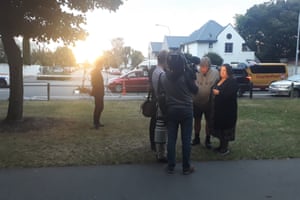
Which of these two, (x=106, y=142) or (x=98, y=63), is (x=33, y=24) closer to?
(x=98, y=63)

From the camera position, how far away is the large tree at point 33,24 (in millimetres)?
→ 8117

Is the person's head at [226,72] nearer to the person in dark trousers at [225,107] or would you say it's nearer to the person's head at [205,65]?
the person in dark trousers at [225,107]

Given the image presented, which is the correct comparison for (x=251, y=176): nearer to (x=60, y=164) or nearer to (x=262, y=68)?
(x=60, y=164)

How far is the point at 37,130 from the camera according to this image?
26.1 ft

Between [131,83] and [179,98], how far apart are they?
1867 centimetres

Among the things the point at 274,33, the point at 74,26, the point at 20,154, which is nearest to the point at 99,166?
the point at 20,154

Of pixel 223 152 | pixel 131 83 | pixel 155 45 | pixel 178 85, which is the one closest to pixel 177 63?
pixel 178 85

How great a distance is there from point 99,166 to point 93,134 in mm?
2224

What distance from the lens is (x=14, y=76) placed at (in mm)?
8492

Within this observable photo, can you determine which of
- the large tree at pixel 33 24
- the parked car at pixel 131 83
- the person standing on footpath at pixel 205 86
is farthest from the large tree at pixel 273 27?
the person standing on footpath at pixel 205 86

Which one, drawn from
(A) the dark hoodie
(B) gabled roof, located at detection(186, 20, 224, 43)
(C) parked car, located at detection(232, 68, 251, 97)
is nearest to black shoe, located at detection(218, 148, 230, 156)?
(A) the dark hoodie

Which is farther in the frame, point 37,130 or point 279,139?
point 37,130

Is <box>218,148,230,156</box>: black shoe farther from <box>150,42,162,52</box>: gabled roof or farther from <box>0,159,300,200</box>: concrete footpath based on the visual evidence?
<box>150,42,162,52</box>: gabled roof

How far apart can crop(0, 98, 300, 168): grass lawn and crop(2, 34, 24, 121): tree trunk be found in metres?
0.32
